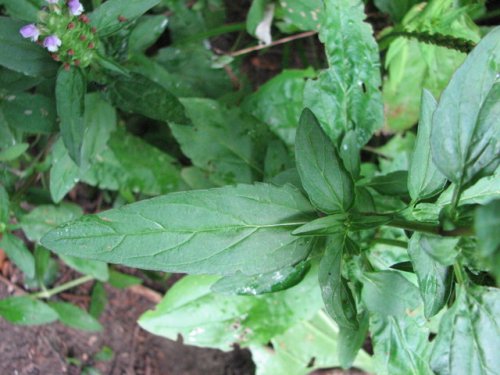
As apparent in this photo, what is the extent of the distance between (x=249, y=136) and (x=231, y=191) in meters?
0.86

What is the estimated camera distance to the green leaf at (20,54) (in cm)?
152

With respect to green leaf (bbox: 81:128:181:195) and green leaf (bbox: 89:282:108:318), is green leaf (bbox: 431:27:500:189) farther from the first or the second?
green leaf (bbox: 89:282:108:318)

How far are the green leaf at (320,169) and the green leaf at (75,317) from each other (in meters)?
1.40

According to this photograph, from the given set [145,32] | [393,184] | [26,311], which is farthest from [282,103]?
[26,311]

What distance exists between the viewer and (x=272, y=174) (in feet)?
6.26

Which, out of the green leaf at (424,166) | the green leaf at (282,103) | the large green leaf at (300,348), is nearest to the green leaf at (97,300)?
the large green leaf at (300,348)

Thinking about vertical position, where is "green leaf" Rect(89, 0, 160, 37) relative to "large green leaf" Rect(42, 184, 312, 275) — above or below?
above

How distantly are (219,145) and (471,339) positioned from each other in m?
1.18

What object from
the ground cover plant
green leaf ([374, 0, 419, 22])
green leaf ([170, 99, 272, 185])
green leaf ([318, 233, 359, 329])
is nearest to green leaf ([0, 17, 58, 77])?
the ground cover plant

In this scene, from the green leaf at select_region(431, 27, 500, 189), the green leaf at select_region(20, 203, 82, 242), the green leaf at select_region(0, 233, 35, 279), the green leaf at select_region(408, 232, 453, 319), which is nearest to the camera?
the green leaf at select_region(431, 27, 500, 189)

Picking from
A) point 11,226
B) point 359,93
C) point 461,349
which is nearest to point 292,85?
point 359,93

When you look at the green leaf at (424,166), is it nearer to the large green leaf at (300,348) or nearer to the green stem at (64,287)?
the large green leaf at (300,348)

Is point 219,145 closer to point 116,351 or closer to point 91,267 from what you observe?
point 91,267

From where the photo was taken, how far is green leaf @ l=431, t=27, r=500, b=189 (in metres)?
1.05
